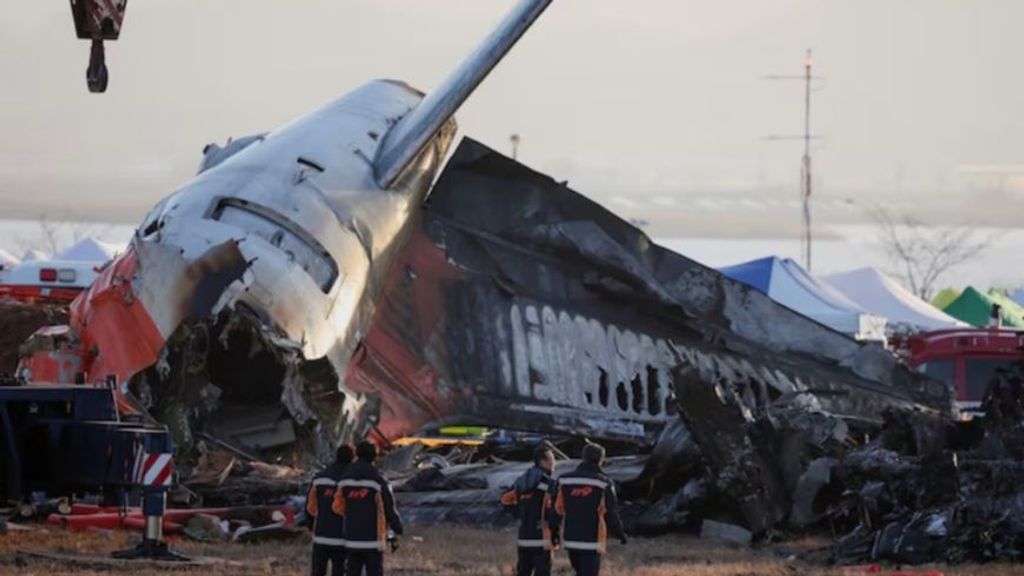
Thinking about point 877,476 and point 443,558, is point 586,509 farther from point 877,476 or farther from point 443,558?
point 877,476

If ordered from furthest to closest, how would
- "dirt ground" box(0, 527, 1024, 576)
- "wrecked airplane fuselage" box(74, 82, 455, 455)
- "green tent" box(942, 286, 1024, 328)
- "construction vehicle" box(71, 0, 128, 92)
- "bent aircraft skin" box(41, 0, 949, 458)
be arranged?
"green tent" box(942, 286, 1024, 328)
"bent aircraft skin" box(41, 0, 949, 458)
"wrecked airplane fuselage" box(74, 82, 455, 455)
"dirt ground" box(0, 527, 1024, 576)
"construction vehicle" box(71, 0, 128, 92)

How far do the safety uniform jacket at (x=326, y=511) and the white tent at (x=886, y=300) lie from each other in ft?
139

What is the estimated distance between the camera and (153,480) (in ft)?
68.0

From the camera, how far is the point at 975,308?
66750 millimetres

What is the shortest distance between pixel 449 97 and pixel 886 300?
31.6m

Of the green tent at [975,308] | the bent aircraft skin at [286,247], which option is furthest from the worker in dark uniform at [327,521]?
the green tent at [975,308]

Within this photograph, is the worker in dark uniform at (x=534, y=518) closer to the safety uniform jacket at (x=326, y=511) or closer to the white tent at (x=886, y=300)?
Result: the safety uniform jacket at (x=326, y=511)

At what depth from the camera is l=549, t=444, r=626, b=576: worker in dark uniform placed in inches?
671

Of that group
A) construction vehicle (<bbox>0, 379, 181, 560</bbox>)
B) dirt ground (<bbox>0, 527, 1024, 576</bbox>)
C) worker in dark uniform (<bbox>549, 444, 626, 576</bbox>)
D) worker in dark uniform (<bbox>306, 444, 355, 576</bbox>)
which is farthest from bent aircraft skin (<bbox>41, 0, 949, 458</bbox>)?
worker in dark uniform (<bbox>306, 444, 355, 576</bbox>)

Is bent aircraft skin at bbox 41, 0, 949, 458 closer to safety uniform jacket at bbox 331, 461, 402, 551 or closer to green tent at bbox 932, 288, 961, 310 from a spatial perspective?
safety uniform jacket at bbox 331, 461, 402, 551

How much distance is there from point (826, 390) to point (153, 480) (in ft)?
A: 56.6

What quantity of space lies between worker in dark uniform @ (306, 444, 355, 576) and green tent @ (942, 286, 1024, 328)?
161ft

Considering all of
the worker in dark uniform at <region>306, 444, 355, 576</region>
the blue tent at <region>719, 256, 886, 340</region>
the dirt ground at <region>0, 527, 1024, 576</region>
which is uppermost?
the blue tent at <region>719, 256, 886, 340</region>

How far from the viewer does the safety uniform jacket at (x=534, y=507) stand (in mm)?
17781
